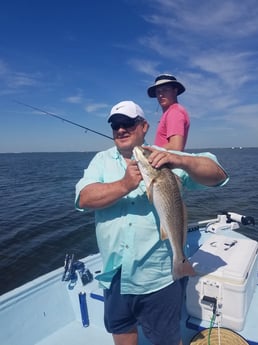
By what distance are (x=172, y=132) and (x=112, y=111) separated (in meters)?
1.13

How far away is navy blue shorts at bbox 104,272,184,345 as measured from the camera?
2561mm

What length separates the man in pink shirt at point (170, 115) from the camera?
358 cm

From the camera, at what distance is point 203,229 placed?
653 centimetres

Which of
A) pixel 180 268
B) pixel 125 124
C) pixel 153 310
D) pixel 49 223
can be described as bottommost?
pixel 49 223

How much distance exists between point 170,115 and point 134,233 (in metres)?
1.83

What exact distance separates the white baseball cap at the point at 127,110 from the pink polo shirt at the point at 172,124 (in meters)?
0.96

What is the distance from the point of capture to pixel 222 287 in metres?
3.30

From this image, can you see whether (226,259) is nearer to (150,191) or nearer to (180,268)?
(180,268)

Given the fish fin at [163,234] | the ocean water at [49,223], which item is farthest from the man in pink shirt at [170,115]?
the ocean water at [49,223]

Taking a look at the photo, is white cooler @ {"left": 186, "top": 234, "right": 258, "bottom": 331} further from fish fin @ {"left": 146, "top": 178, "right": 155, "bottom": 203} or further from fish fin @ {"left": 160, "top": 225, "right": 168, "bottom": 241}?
fish fin @ {"left": 146, "top": 178, "right": 155, "bottom": 203}

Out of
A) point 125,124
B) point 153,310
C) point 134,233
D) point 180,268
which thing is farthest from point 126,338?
point 125,124

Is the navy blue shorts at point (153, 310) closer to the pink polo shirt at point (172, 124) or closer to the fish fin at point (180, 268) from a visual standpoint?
the fish fin at point (180, 268)

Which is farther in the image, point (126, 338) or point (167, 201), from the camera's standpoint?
point (126, 338)

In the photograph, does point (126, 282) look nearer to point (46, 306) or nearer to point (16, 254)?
point (46, 306)
